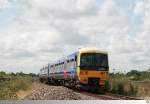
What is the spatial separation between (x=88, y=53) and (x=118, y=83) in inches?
177

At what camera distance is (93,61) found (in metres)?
32.8

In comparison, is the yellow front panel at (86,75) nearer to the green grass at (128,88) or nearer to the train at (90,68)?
the train at (90,68)

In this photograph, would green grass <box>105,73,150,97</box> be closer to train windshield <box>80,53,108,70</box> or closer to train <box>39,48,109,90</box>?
train <box>39,48,109,90</box>

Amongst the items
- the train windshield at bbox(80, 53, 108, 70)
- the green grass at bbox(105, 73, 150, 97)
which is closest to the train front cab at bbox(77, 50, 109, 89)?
the train windshield at bbox(80, 53, 108, 70)

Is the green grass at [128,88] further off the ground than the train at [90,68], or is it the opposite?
the train at [90,68]

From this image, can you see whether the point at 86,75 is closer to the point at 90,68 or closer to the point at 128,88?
the point at 90,68

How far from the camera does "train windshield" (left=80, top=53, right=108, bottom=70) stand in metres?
32.6

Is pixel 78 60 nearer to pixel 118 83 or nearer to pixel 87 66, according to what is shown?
pixel 87 66

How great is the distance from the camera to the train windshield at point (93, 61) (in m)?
32.6

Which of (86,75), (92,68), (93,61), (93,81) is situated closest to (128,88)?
(93,81)

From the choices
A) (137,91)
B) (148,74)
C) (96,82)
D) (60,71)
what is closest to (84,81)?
(96,82)

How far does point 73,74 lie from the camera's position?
34.0 meters

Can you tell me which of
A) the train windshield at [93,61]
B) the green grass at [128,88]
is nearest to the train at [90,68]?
the train windshield at [93,61]

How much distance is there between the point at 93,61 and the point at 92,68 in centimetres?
56
